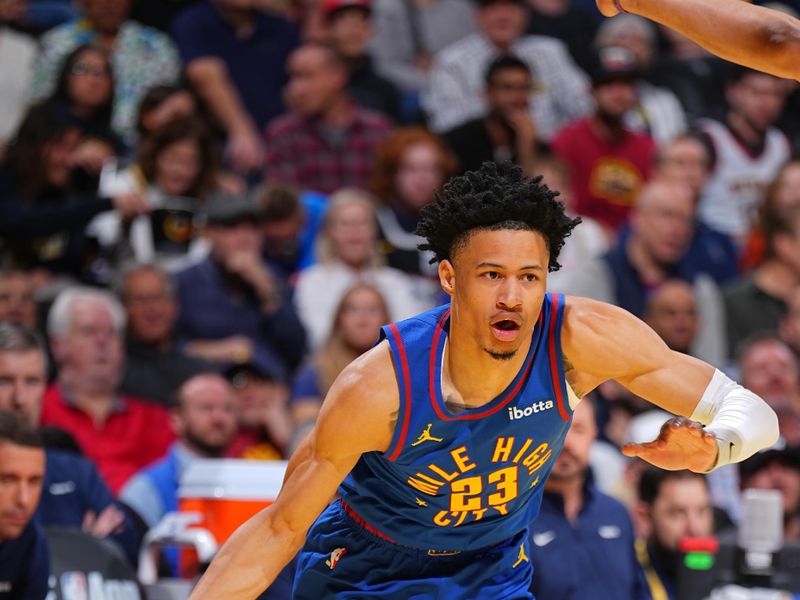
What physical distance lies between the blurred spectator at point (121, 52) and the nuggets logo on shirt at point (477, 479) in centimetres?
618

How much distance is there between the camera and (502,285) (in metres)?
4.11

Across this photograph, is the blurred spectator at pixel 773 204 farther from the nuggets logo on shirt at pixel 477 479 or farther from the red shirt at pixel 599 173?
the nuggets logo on shirt at pixel 477 479

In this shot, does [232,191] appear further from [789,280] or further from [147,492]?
[789,280]

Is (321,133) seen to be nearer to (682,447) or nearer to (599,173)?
(599,173)

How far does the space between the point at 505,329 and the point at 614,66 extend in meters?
6.59

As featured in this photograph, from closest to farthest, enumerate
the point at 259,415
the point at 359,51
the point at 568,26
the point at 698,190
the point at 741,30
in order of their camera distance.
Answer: the point at 741,30 < the point at 259,415 < the point at 698,190 < the point at 359,51 < the point at 568,26

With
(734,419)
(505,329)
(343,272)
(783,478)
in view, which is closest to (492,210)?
(505,329)

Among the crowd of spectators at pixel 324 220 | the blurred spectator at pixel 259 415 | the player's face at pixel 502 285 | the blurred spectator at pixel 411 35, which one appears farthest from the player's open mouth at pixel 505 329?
the blurred spectator at pixel 411 35

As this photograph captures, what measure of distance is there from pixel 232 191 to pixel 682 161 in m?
3.00

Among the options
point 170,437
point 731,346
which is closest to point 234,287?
point 170,437

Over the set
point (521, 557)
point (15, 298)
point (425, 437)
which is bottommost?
point (15, 298)

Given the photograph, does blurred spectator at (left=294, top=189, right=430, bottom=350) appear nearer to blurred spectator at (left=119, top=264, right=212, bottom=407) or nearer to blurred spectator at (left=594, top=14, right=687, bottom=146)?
blurred spectator at (left=119, top=264, right=212, bottom=407)

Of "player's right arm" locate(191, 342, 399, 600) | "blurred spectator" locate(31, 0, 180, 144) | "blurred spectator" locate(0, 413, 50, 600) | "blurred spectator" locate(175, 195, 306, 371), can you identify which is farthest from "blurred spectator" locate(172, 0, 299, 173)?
"player's right arm" locate(191, 342, 399, 600)

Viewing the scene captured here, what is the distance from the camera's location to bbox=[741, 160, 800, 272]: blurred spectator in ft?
31.0
